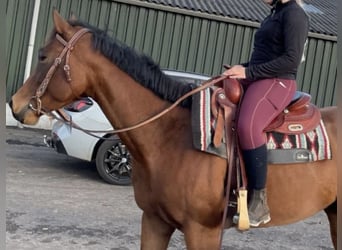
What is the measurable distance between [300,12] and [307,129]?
0.89 meters

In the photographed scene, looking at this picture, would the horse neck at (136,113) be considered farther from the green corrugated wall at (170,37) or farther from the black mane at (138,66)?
the green corrugated wall at (170,37)

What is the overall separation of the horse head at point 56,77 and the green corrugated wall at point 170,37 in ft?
35.3

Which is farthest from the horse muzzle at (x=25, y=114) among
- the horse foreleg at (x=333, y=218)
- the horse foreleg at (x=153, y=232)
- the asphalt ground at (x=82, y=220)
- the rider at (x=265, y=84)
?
the horse foreleg at (x=333, y=218)

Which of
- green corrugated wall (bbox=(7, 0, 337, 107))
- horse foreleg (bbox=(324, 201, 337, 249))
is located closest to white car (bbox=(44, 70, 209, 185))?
horse foreleg (bbox=(324, 201, 337, 249))

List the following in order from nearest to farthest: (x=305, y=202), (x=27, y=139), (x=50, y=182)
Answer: (x=305, y=202) → (x=50, y=182) → (x=27, y=139)

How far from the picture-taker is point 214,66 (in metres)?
15.4

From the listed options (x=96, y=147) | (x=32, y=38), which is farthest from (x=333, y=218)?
(x=32, y=38)

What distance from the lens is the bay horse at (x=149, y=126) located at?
147 inches

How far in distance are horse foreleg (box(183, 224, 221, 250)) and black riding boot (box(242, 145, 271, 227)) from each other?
291 mm

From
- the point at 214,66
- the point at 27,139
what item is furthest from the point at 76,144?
the point at 214,66

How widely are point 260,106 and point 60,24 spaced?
58.3 inches

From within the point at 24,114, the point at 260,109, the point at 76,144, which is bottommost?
the point at 76,144

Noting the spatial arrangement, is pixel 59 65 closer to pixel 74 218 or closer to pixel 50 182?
pixel 74 218

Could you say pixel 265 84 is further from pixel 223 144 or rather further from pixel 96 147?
pixel 96 147
